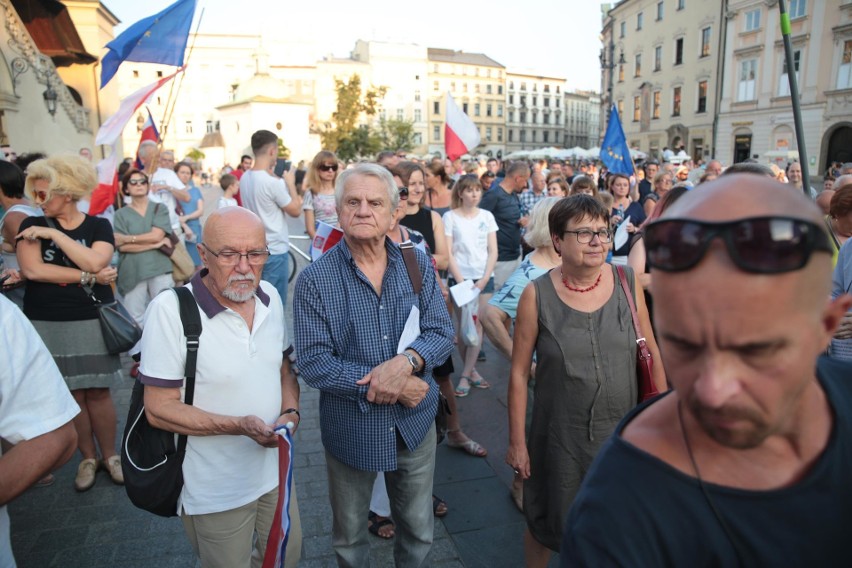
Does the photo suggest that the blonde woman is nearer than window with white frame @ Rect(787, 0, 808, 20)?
Yes

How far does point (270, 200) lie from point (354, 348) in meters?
3.97

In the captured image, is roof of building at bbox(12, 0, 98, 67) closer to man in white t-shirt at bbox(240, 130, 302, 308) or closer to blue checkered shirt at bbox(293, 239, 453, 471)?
man in white t-shirt at bbox(240, 130, 302, 308)

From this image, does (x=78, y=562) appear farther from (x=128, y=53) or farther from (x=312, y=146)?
(x=312, y=146)

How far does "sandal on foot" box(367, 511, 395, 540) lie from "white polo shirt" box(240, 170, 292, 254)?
354 centimetres

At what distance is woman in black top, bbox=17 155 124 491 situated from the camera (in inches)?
133

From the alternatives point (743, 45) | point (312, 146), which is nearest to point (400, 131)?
point (312, 146)

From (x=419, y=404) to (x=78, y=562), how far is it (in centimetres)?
223

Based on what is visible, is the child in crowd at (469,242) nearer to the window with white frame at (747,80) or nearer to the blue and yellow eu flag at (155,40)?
the blue and yellow eu flag at (155,40)

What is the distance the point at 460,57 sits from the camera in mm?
92438

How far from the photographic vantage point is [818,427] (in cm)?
98

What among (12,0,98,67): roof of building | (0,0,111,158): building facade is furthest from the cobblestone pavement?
(12,0,98,67): roof of building

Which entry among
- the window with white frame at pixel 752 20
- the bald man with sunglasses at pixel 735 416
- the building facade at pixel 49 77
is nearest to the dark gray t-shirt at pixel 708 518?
the bald man with sunglasses at pixel 735 416

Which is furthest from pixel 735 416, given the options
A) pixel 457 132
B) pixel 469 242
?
pixel 457 132

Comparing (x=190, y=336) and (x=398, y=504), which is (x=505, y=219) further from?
(x=190, y=336)
